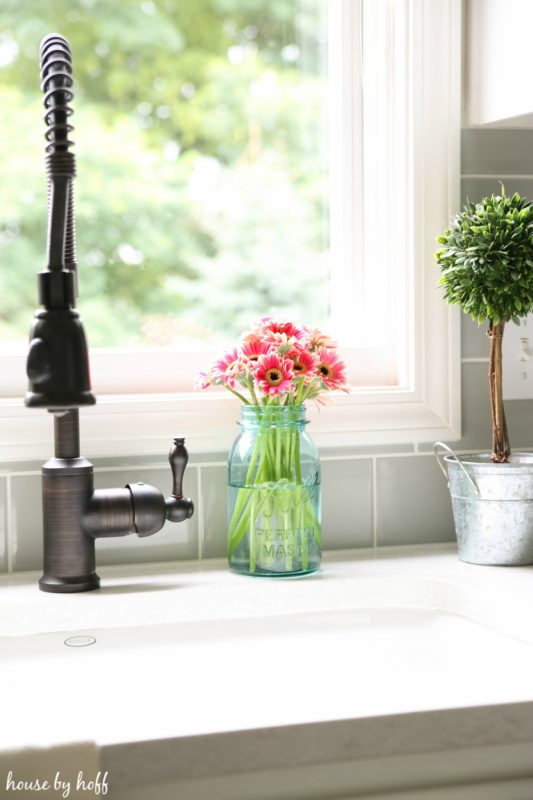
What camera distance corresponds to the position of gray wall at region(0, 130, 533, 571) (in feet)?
4.26

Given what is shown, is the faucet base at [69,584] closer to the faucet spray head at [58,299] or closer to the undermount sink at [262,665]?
the undermount sink at [262,665]

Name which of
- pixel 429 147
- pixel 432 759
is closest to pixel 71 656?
pixel 432 759

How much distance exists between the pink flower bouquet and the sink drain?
0.81ft

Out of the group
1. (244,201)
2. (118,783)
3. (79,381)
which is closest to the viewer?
(118,783)

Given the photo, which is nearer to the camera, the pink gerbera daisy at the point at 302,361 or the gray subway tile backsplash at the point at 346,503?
the pink gerbera daisy at the point at 302,361

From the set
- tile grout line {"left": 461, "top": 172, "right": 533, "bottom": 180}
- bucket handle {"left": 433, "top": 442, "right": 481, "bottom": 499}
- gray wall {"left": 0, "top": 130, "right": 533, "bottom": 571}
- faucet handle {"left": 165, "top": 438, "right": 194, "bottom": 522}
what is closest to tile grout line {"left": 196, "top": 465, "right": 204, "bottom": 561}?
gray wall {"left": 0, "top": 130, "right": 533, "bottom": 571}

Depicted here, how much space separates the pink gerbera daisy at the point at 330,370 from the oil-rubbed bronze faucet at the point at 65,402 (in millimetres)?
200

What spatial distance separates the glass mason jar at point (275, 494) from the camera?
122 cm

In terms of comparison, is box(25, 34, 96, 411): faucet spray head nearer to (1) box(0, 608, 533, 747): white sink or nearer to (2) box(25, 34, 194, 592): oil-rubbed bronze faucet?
(2) box(25, 34, 194, 592): oil-rubbed bronze faucet

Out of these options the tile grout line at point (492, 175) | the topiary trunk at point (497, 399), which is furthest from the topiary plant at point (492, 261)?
the tile grout line at point (492, 175)

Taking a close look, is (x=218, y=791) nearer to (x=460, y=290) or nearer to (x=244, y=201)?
(x=460, y=290)

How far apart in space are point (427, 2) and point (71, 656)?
101 centimetres

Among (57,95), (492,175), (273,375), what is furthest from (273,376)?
(492,175)

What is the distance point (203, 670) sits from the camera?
1043mm
